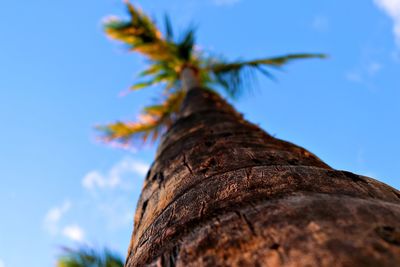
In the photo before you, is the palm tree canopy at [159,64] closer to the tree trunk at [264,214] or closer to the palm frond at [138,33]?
the palm frond at [138,33]

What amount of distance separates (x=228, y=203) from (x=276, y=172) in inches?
10.0

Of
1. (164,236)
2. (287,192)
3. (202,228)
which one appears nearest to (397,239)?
(287,192)

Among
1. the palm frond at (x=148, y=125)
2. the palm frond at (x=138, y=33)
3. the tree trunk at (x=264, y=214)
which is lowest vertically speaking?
the tree trunk at (x=264, y=214)

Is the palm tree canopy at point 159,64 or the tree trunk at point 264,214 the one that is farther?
the palm tree canopy at point 159,64

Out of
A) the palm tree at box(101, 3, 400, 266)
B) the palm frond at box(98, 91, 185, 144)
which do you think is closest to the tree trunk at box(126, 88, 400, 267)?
the palm tree at box(101, 3, 400, 266)

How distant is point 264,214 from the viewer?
3.37ft

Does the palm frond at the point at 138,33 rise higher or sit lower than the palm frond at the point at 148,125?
higher

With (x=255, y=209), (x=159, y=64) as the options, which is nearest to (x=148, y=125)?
(x=159, y=64)

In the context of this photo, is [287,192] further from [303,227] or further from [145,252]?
[145,252]

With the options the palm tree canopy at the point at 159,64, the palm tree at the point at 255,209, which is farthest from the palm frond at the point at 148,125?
the palm tree at the point at 255,209

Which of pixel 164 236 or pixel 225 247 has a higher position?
pixel 164 236

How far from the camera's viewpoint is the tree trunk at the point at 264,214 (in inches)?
32.7

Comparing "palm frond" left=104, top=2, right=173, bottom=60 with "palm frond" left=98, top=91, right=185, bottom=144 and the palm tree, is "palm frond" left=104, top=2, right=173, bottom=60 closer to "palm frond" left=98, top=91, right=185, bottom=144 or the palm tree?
"palm frond" left=98, top=91, right=185, bottom=144

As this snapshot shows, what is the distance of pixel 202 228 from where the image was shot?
107 centimetres
